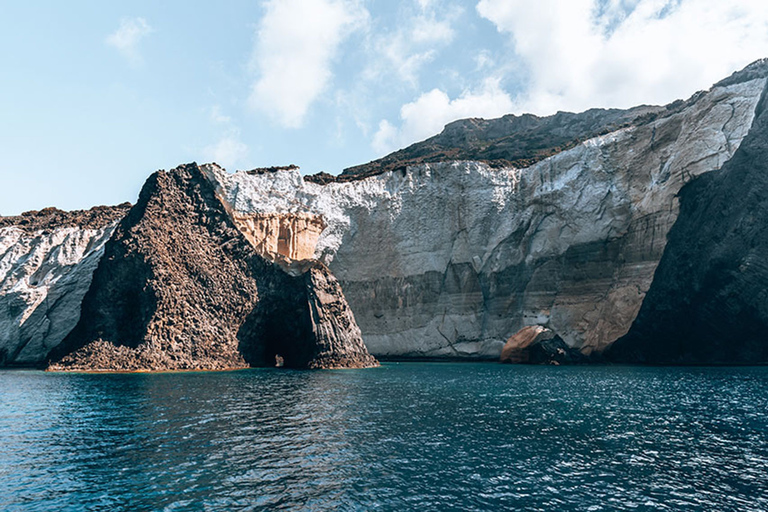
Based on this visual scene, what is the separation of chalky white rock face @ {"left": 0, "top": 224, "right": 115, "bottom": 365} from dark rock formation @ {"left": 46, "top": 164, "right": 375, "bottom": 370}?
12.4 metres

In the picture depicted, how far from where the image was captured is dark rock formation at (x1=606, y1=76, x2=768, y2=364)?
46625mm

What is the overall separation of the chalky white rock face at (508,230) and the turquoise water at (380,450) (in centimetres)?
3074

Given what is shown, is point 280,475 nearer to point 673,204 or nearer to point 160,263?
point 160,263

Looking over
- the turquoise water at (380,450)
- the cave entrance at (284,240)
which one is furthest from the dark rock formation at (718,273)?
the cave entrance at (284,240)

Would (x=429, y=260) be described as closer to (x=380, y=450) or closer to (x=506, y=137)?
(x=380, y=450)

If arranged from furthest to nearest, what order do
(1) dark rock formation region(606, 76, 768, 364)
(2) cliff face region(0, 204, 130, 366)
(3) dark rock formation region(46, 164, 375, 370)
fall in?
(2) cliff face region(0, 204, 130, 366) → (1) dark rock formation region(606, 76, 768, 364) → (3) dark rock formation region(46, 164, 375, 370)

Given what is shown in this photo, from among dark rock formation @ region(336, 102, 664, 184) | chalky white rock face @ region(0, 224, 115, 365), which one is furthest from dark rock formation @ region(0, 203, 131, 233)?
dark rock formation @ region(336, 102, 664, 184)

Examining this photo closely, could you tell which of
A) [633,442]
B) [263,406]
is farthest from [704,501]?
[263,406]

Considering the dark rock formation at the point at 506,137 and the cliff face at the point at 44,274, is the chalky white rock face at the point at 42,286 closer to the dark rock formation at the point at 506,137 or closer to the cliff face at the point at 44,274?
the cliff face at the point at 44,274

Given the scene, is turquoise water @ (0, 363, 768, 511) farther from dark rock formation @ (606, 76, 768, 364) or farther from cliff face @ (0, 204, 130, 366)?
cliff face @ (0, 204, 130, 366)

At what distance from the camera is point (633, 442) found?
1658 centimetres

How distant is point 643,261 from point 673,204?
23.2 ft

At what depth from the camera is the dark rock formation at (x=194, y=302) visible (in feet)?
144

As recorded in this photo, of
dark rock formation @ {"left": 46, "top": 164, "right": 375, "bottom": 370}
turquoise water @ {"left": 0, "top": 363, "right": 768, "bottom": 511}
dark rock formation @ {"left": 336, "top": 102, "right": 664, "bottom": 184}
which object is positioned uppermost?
dark rock formation @ {"left": 336, "top": 102, "right": 664, "bottom": 184}
